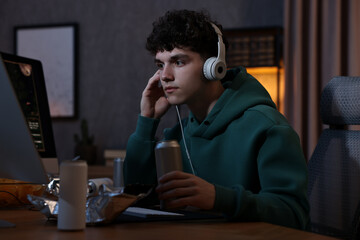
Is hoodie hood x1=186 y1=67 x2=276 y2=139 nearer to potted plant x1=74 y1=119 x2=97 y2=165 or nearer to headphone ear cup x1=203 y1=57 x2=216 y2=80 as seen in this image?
headphone ear cup x1=203 y1=57 x2=216 y2=80

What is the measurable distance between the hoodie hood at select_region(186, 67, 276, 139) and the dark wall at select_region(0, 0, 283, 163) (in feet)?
7.58

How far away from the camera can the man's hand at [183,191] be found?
919 mm

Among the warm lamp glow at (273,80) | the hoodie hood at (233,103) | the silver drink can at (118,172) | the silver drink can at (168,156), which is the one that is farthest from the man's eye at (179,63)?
the warm lamp glow at (273,80)

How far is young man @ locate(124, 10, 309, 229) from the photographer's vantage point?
97 cm

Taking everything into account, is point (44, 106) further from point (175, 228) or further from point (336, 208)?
point (336, 208)

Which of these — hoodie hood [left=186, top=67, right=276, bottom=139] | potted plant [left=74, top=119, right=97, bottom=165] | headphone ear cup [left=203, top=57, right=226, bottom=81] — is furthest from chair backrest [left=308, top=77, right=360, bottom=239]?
Result: potted plant [left=74, top=119, right=97, bottom=165]

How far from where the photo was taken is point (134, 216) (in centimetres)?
99

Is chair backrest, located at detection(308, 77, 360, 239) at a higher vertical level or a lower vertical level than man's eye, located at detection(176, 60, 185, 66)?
lower

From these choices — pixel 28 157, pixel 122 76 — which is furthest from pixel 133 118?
pixel 28 157

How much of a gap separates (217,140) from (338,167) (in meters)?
0.38

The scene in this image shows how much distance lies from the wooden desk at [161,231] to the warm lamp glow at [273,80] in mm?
2388

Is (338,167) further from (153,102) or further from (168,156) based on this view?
(168,156)

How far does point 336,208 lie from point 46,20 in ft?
10.1

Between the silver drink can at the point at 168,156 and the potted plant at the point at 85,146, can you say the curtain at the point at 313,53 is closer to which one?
the potted plant at the point at 85,146
